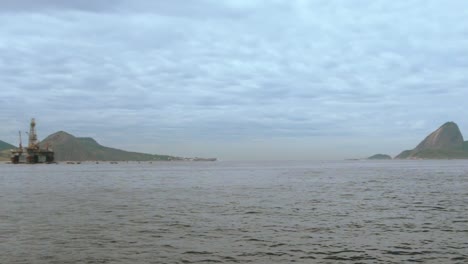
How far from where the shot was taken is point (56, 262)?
2614cm

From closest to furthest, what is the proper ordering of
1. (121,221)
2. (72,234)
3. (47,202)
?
(72,234) → (121,221) → (47,202)

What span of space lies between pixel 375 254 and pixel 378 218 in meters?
15.7

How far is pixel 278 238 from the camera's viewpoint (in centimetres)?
3294

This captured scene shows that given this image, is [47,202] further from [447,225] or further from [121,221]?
[447,225]

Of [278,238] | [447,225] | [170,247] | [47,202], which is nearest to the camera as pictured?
[170,247]

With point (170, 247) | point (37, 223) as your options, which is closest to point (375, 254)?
point (170, 247)

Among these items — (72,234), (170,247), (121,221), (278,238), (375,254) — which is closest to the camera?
(375,254)

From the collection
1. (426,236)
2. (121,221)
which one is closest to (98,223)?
(121,221)

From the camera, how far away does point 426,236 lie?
33.4 meters

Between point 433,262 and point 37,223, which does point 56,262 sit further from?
point 433,262

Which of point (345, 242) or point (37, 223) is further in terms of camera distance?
point (37, 223)

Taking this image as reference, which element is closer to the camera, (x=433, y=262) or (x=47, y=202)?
(x=433, y=262)

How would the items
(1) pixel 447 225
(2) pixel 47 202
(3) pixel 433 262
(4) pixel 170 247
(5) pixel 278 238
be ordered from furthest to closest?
(2) pixel 47 202, (1) pixel 447 225, (5) pixel 278 238, (4) pixel 170 247, (3) pixel 433 262

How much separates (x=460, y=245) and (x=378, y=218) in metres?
12.6
